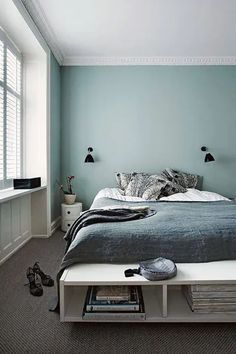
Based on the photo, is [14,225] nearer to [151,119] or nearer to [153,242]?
[153,242]

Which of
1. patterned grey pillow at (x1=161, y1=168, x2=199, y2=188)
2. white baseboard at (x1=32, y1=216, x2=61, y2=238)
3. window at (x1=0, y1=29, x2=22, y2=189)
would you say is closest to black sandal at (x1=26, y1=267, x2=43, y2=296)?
window at (x1=0, y1=29, x2=22, y2=189)

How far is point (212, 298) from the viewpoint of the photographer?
4.80ft

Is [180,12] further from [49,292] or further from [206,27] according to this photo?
[49,292]

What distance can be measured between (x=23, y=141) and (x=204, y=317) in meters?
2.85

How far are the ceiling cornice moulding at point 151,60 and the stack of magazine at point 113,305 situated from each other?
10.8 ft

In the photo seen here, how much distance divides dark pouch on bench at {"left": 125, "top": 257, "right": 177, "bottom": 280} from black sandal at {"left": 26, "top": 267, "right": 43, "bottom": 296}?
0.81 meters

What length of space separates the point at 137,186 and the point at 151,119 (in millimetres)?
1176

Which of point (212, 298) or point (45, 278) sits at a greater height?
point (212, 298)

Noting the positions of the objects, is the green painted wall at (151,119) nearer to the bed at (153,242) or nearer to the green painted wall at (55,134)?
the green painted wall at (55,134)

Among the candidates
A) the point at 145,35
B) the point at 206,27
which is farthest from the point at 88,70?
the point at 206,27

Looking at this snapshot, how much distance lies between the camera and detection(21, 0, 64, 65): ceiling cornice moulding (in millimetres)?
2553

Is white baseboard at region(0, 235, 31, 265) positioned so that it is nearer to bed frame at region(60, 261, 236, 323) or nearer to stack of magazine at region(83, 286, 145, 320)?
bed frame at region(60, 261, 236, 323)

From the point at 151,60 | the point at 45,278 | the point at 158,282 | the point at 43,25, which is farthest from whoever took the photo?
the point at 151,60

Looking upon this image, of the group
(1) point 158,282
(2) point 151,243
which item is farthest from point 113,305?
(2) point 151,243
